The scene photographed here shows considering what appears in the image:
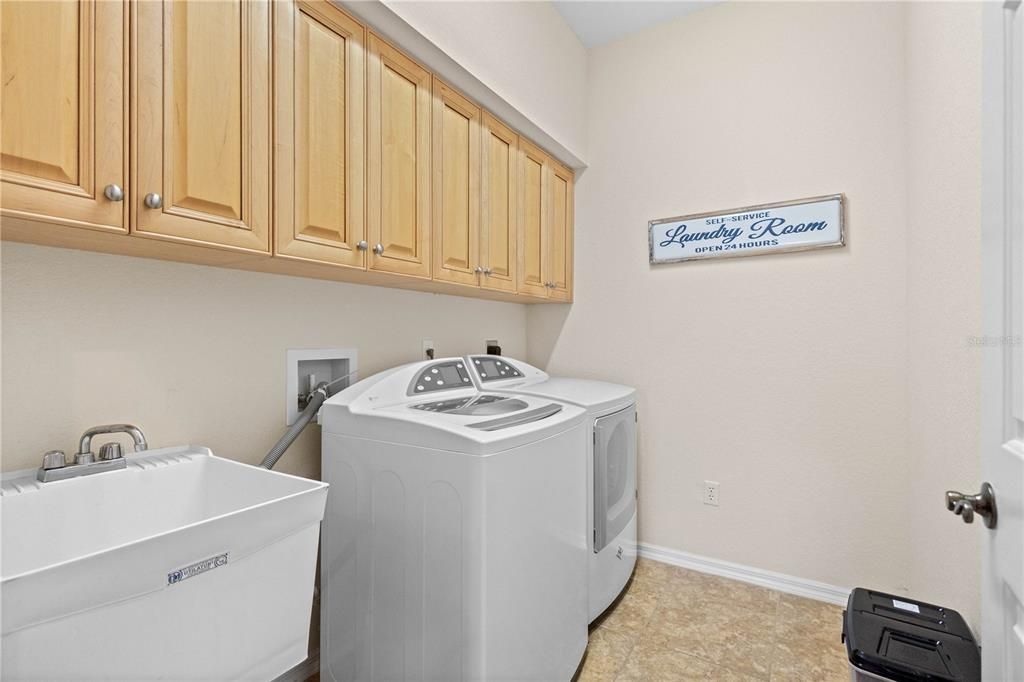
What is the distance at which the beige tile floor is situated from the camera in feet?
5.70

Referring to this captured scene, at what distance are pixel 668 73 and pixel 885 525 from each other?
8.02 ft

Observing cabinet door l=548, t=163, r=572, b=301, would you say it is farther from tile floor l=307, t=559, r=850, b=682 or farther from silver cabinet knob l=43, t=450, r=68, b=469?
silver cabinet knob l=43, t=450, r=68, b=469

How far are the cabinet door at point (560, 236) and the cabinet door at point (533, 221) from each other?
6 cm

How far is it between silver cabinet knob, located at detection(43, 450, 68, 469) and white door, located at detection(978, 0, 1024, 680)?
1.75 m

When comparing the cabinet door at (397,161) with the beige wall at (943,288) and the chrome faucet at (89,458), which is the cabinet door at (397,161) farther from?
the beige wall at (943,288)

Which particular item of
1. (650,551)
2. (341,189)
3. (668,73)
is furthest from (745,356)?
(341,189)

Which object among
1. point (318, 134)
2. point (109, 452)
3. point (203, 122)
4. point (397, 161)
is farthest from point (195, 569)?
point (397, 161)

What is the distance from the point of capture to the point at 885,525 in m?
2.12

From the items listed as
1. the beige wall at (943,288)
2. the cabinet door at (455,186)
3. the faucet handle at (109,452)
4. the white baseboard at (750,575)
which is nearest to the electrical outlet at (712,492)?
the white baseboard at (750,575)

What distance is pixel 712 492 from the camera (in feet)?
8.20

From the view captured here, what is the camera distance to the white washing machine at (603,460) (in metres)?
1.93

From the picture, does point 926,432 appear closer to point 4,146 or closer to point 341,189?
point 341,189

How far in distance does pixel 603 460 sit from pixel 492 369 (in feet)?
2.06

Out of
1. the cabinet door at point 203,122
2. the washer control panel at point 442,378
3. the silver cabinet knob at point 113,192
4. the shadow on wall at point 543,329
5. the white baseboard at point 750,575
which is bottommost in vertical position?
the white baseboard at point 750,575
